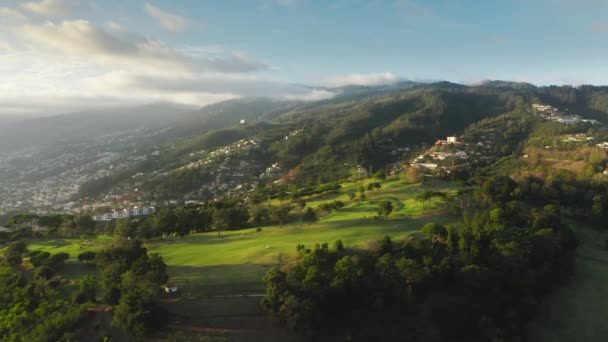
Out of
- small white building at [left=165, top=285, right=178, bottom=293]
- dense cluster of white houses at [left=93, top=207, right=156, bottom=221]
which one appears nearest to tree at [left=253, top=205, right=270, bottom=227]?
small white building at [left=165, top=285, right=178, bottom=293]

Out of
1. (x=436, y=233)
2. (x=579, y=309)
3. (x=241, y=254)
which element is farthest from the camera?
(x=436, y=233)

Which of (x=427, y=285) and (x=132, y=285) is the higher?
(x=132, y=285)

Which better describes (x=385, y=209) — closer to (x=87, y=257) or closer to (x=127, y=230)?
(x=127, y=230)

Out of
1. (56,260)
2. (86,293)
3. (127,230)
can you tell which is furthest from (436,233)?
(56,260)

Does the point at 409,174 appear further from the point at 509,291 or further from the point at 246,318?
the point at 246,318

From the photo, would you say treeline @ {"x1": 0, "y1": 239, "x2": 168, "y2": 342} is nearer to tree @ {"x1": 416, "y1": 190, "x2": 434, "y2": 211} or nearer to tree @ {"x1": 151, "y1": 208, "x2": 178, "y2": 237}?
tree @ {"x1": 151, "y1": 208, "x2": 178, "y2": 237}

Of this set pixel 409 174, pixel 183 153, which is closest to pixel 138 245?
pixel 409 174
